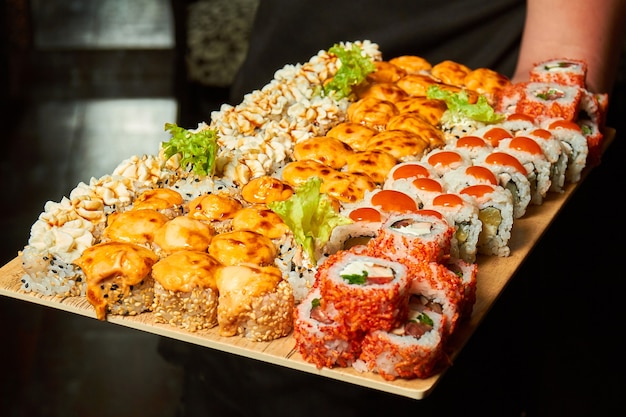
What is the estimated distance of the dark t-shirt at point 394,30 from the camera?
3955mm

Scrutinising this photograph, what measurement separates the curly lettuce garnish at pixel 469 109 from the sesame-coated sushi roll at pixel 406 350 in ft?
4.10

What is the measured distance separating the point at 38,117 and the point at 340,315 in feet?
19.3

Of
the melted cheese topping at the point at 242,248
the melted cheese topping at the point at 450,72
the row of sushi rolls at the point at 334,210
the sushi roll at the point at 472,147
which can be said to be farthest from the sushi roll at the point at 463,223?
the melted cheese topping at the point at 450,72

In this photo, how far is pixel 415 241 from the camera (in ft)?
7.54

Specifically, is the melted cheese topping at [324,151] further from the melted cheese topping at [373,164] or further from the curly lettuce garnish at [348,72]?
the curly lettuce garnish at [348,72]

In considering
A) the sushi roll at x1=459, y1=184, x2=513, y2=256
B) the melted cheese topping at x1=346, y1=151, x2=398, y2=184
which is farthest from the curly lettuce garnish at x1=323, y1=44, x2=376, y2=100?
the sushi roll at x1=459, y1=184, x2=513, y2=256

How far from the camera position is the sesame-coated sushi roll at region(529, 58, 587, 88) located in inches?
132

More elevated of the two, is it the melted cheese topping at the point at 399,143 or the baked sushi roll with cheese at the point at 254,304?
the melted cheese topping at the point at 399,143

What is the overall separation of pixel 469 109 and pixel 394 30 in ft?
3.20

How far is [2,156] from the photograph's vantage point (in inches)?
266

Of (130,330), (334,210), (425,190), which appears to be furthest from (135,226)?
(130,330)

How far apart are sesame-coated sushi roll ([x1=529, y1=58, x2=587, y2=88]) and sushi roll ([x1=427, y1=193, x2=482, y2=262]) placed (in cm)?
99

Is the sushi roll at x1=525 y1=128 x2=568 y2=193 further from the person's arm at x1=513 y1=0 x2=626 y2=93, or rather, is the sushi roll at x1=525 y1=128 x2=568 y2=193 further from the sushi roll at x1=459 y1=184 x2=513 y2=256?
the person's arm at x1=513 y1=0 x2=626 y2=93

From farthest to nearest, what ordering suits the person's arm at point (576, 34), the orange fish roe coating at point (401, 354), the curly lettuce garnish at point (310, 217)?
1. the person's arm at point (576, 34)
2. the curly lettuce garnish at point (310, 217)
3. the orange fish roe coating at point (401, 354)
